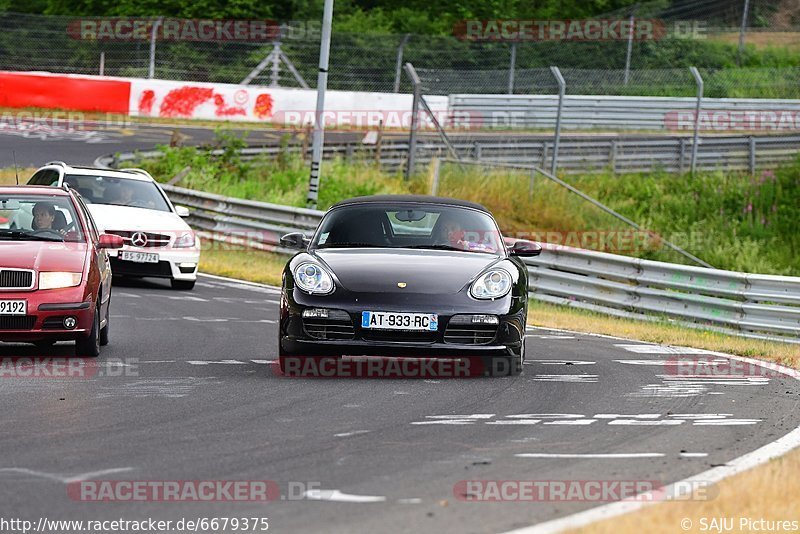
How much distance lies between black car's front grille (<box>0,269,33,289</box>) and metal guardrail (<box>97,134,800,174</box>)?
19078mm

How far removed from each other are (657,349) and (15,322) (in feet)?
19.7

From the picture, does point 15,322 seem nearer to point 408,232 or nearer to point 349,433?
point 408,232

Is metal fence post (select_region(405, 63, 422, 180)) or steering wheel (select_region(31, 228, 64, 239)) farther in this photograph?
metal fence post (select_region(405, 63, 422, 180))

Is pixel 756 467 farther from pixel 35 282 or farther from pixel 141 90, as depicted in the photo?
pixel 141 90

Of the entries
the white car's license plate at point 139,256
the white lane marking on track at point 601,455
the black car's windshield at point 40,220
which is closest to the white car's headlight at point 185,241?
the white car's license plate at point 139,256

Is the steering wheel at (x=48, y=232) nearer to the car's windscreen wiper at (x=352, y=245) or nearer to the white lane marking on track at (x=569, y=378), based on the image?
the car's windscreen wiper at (x=352, y=245)

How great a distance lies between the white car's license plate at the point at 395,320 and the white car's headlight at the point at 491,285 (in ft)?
1.55

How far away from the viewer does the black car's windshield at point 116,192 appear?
18938 millimetres

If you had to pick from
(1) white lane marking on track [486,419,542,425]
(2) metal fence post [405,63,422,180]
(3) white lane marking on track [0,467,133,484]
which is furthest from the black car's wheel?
(3) white lane marking on track [0,467,133,484]

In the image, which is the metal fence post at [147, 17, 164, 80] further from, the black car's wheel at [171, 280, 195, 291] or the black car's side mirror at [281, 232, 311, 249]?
the black car's side mirror at [281, 232, 311, 249]

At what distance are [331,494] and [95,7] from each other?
5330 centimetres

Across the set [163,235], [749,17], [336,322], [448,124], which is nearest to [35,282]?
[336,322]

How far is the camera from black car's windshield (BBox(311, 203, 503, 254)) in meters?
11.2

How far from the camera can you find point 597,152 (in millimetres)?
32188
